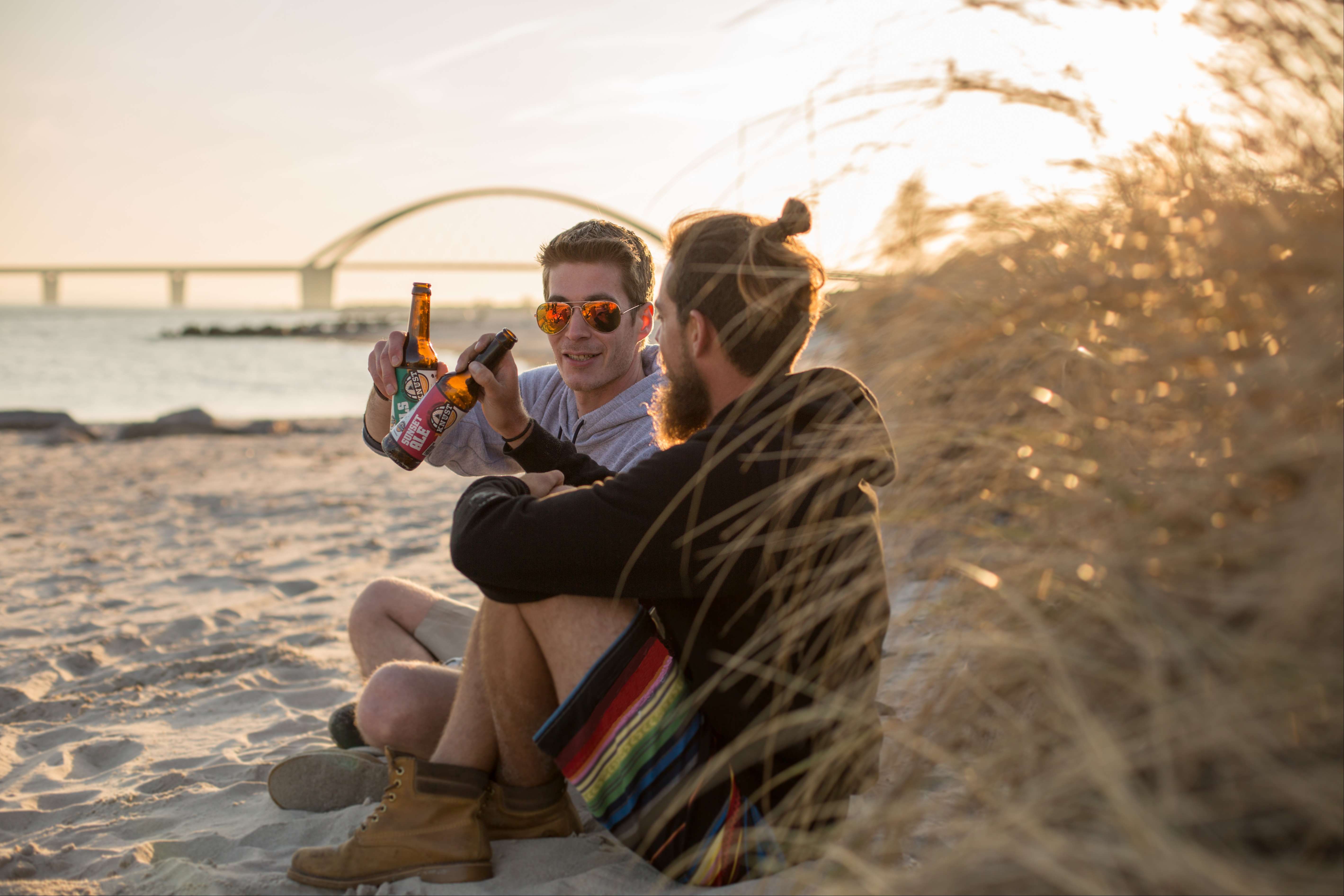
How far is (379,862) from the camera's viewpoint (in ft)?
6.16

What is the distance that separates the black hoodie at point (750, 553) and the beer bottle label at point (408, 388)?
89cm

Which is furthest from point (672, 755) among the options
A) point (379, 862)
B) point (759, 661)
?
point (379, 862)

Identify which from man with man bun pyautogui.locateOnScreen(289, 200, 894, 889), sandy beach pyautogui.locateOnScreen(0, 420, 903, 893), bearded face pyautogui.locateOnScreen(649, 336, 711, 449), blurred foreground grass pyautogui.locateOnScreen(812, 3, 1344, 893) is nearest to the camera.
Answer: blurred foreground grass pyautogui.locateOnScreen(812, 3, 1344, 893)

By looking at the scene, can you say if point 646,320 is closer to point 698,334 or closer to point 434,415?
point 434,415

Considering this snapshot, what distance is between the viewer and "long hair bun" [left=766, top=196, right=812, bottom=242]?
1.39 meters

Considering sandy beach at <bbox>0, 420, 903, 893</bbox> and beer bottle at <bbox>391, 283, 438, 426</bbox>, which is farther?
beer bottle at <bbox>391, 283, 438, 426</bbox>

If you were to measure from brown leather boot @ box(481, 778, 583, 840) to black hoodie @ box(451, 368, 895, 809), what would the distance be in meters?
0.51

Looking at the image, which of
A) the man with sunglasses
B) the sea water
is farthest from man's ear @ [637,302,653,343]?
the sea water

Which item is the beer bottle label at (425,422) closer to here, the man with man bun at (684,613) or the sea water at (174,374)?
the man with man bun at (684,613)

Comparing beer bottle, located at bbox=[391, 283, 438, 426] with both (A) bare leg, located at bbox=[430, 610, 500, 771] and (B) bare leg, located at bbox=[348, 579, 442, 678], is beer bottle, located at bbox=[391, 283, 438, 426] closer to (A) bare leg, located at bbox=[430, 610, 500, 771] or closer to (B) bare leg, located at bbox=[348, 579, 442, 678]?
(B) bare leg, located at bbox=[348, 579, 442, 678]

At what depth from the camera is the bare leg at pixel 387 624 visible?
2.60 m

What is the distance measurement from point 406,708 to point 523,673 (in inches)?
19.3

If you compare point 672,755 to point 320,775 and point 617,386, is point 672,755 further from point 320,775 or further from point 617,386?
point 617,386

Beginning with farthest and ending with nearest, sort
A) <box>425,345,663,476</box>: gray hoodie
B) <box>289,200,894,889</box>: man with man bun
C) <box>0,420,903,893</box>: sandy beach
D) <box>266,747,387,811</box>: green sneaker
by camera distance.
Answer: <box>425,345,663,476</box>: gray hoodie → <box>266,747,387,811</box>: green sneaker → <box>0,420,903,893</box>: sandy beach → <box>289,200,894,889</box>: man with man bun
